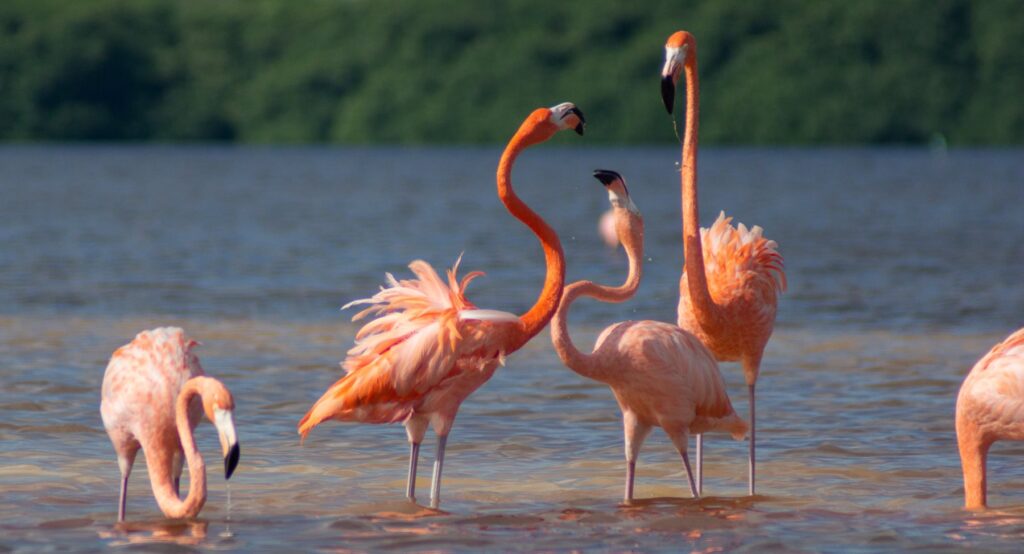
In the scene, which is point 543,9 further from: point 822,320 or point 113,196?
point 822,320

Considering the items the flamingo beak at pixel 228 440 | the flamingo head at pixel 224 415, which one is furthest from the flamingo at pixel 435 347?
the flamingo beak at pixel 228 440

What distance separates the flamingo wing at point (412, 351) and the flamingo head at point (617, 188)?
27.3 inches

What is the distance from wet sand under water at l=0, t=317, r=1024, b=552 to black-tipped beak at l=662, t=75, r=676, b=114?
177 cm

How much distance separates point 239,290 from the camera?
16766mm

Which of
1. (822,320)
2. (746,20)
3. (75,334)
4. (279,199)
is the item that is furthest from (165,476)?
(746,20)

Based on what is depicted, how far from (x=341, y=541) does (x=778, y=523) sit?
186cm

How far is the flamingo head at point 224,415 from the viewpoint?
5723 mm

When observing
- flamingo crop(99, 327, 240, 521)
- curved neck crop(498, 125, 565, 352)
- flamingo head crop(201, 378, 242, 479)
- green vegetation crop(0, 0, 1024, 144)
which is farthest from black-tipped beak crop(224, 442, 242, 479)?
green vegetation crop(0, 0, 1024, 144)

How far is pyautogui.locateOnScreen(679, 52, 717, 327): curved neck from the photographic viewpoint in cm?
717

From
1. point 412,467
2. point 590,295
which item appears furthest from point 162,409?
point 590,295

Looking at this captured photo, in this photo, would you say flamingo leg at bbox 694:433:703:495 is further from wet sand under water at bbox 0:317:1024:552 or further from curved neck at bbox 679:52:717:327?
curved neck at bbox 679:52:717:327

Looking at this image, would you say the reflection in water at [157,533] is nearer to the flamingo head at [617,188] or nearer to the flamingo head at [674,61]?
the flamingo head at [617,188]

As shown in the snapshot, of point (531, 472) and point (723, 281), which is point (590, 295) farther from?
point (531, 472)

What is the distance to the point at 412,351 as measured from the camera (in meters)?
6.81
